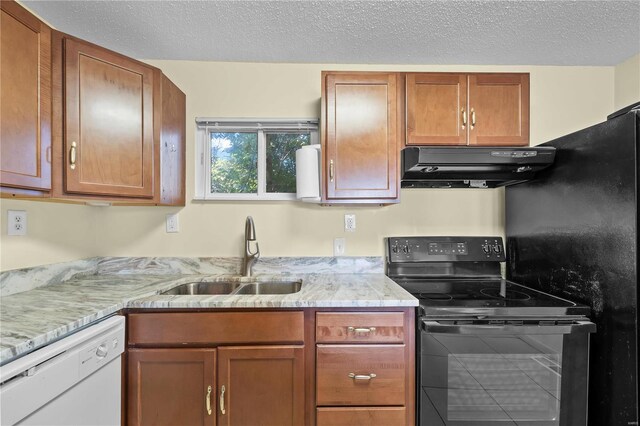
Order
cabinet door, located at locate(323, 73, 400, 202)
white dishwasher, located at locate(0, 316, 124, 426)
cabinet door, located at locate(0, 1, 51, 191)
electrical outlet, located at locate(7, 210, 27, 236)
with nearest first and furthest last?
white dishwasher, located at locate(0, 316, 124, 426)
cabinet door, located at locate(0, 1, 51, 191)
electrical outlet, located at locate(7, 210, 27, 236)
cabinet door, located at locate(323, 73, 400, 202)

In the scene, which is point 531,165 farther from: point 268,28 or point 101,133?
point 101,133

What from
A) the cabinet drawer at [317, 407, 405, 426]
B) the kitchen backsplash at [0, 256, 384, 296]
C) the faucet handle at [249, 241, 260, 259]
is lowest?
the cabinet drawer at [317, 407, 405, 426]

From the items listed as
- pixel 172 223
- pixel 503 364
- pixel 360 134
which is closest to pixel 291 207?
pixel 360 134

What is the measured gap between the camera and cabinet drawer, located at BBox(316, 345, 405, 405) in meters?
1.37

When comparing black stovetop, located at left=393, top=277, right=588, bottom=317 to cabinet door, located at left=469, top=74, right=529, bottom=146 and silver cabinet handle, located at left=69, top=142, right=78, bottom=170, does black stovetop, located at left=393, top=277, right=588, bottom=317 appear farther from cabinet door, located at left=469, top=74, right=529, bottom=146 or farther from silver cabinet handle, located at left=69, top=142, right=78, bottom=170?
silver cabinet handle, located at left=69, top=142, right=78, bottom=170

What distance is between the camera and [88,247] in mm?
1925

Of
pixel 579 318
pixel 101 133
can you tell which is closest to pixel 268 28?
pixel 101 133

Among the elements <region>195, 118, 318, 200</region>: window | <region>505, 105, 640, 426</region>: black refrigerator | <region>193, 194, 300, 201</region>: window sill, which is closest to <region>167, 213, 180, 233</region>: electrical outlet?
<region>193, 194, 300, 201</region>: window sill

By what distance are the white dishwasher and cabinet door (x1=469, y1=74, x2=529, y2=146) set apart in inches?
78.3

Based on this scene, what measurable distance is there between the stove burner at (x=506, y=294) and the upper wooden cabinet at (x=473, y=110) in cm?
82

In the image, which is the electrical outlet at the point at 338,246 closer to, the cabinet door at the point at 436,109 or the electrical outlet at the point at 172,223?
the cabinet door at the point at 436,109

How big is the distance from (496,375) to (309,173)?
1351mm

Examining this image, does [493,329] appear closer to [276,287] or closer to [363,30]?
[276,287]

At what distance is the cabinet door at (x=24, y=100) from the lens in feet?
3.72
